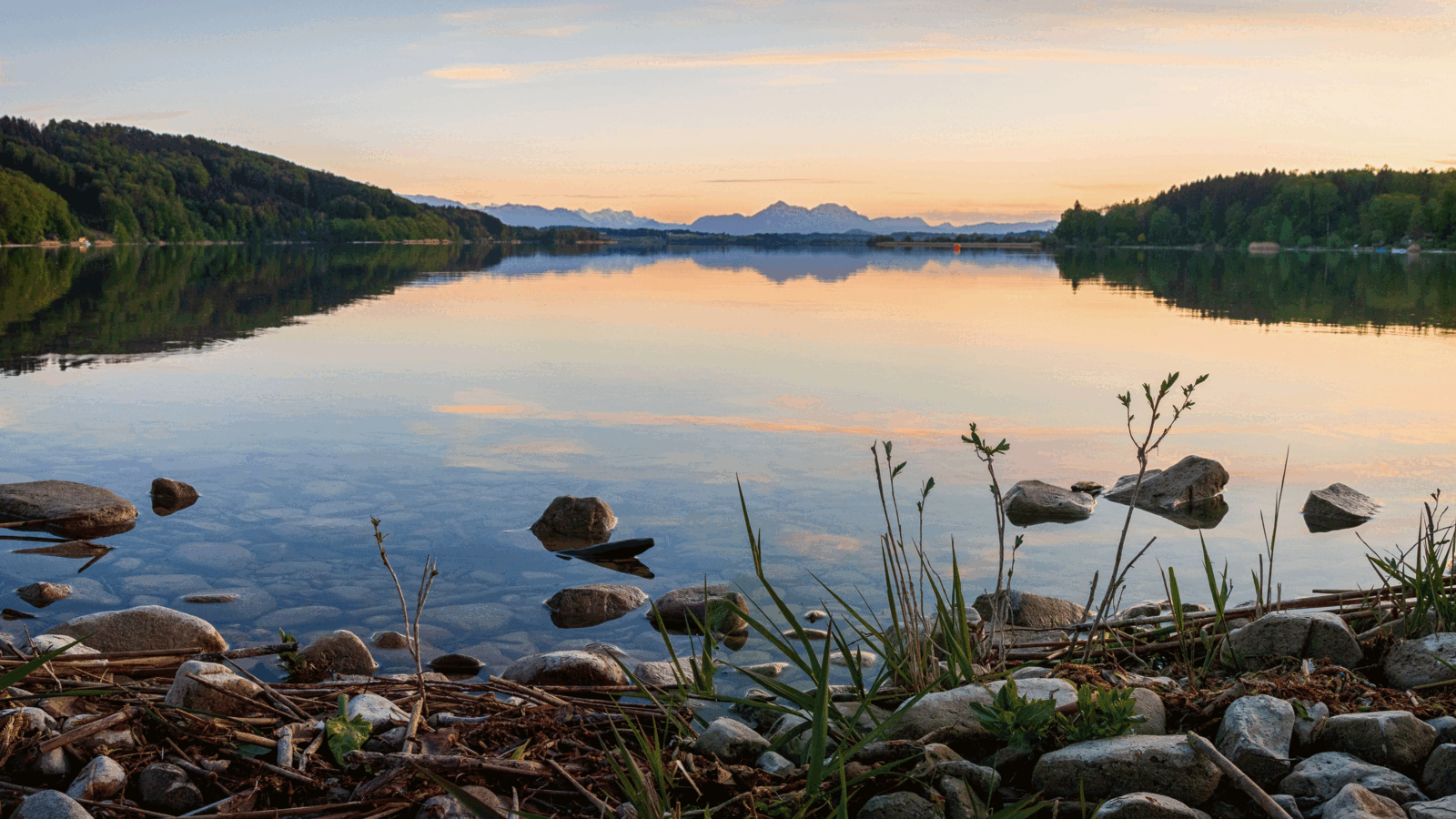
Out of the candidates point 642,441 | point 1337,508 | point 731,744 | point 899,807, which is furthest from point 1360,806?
point 642,441

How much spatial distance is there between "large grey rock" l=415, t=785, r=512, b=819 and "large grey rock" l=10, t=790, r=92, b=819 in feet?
4.18

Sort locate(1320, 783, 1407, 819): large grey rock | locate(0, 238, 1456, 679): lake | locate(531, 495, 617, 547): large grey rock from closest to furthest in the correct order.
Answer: locate(1320, 783, 1407, 819): large grey rock, locate(0, 238, 1456, 679): lake, locate(531, 495, 617, 547): large grey rock

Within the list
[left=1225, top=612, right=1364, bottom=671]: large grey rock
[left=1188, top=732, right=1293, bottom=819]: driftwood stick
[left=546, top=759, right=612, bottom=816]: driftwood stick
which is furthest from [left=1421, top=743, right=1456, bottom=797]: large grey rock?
[left=546, top=759, right=612, bottom=816]: driftwood stick

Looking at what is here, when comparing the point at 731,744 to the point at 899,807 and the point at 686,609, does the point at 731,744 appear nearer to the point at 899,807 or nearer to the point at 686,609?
the point at 899,807

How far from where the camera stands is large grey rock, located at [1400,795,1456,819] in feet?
12.2

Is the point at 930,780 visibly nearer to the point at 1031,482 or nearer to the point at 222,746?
the point at 222,746

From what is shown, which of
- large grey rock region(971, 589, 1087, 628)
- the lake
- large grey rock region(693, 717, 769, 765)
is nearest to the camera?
large grey rock region(693, 717, 769, 765)

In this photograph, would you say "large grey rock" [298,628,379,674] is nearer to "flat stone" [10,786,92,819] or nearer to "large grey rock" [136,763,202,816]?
"large grey rock" [136,763,202,816]

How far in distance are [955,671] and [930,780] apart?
803 mm

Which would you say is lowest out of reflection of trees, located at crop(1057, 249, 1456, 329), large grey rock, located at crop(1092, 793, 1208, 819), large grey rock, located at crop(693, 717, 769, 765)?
reflection of trees, located at crop(1057, 249, 1456, 329)

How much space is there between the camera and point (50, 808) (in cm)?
394

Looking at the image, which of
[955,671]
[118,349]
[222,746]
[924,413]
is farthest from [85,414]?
[955,671]

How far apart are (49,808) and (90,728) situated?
602 mm

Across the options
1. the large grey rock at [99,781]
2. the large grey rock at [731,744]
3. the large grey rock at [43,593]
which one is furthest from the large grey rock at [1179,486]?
the large grey rock at [43,593]
